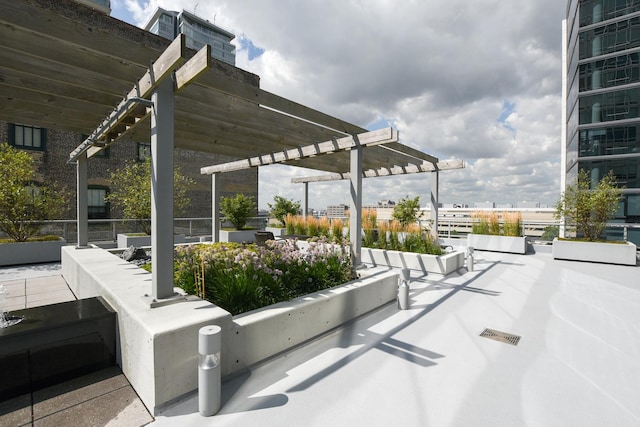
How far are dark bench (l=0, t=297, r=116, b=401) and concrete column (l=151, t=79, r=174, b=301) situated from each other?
1.58 feet

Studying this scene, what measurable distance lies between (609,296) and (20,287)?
9.30m

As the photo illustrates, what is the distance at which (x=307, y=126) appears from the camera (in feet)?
16.2

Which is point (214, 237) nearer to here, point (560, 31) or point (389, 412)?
point (389, 412)

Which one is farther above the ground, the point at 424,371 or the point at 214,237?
the point at 214,237

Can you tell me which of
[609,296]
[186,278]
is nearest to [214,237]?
[186,278]

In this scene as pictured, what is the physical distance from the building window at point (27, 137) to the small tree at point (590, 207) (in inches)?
750

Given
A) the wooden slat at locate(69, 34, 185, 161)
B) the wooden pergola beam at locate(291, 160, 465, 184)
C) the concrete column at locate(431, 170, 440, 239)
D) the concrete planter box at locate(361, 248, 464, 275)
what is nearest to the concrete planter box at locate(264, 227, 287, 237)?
the wooden pergola beam at locate(291, 160, 465, 184)

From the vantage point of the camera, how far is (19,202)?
21.8ft

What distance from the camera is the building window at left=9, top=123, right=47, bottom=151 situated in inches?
460

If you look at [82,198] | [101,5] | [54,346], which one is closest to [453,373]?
[54,346]

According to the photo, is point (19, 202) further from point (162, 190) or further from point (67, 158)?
point (67, 158)

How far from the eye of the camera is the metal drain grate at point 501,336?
3033 millimetres

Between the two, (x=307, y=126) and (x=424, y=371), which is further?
(x=307, y=126)

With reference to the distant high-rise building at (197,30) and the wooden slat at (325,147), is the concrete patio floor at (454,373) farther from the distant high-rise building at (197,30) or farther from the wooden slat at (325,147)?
the distant high-rise building at (197,30)
